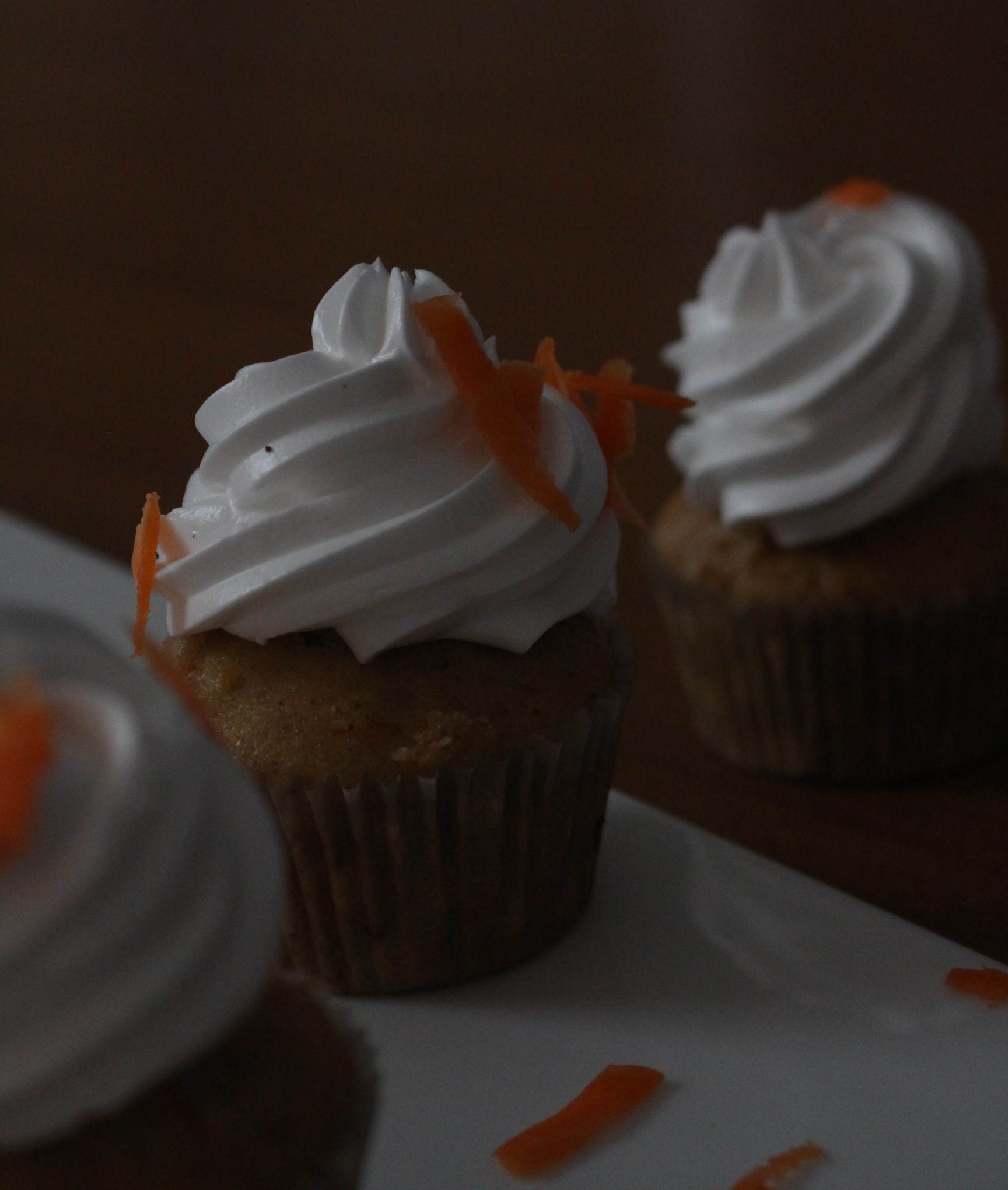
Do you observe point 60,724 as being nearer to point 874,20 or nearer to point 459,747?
point 459,747

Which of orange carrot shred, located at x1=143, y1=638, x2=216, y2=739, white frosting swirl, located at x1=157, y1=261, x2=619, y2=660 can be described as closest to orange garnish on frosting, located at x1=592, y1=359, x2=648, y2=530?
white frosting swirl, located at x1=157, y1=261, x2=619, y2=660

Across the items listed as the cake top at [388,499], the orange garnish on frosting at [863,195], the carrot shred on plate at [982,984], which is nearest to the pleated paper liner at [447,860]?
the cake top at [388,499]

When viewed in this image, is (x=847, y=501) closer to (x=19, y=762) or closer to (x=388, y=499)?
(x=388, y=499)

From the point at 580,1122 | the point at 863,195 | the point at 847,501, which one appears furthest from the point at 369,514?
the point at 863,195

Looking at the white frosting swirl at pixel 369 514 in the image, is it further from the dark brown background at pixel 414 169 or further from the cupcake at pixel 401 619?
the dark brown background at pixel 414 169

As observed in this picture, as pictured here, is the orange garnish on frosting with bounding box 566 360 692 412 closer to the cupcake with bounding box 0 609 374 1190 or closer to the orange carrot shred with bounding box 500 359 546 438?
the orange carrot shred with bounding box 500 359 546 438

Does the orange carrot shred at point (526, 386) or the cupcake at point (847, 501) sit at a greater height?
the orange carrot shred at point (526, 386)
